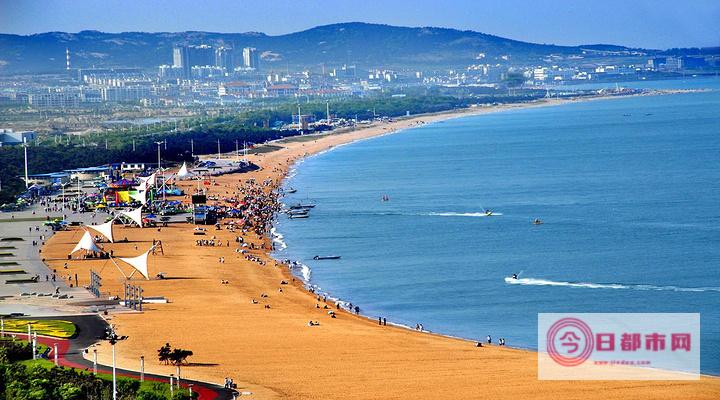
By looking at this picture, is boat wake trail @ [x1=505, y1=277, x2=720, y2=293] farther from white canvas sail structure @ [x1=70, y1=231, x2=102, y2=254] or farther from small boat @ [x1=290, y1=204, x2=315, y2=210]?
small boat @ [x1=290, y1=204, x2=315, y2=210]

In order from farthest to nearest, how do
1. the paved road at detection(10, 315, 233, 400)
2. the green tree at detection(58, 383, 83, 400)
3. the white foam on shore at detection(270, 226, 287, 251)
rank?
the white foam on shore at detection(270, 226, 287, 251) < the paved road at detection(10, 315, 233, 400) < the green tree at detection(58, 383, 83, 400)

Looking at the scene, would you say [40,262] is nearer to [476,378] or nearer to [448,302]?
[448,302]

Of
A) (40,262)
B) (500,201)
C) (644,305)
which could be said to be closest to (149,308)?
(40,262)

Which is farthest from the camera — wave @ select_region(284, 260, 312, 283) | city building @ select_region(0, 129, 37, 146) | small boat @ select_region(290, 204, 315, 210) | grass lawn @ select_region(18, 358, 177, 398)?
city building @ select_region(0, 129, 37, 146)

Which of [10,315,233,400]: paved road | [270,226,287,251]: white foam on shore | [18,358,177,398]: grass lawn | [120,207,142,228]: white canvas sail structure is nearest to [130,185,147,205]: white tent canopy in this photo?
[120,207,142,228]: white canvas sail structure

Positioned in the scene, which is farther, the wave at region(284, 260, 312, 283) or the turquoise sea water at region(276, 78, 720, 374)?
the wave at region(284, 260, 312, 283)

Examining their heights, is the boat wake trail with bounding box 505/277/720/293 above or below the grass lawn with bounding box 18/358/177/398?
below

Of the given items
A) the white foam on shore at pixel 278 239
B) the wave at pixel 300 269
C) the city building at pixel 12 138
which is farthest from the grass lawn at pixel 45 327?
the city building at pixel 12 138
